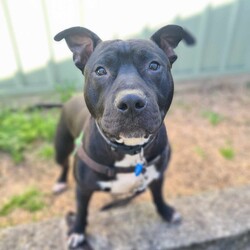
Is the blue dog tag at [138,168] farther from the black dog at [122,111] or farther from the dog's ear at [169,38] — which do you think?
the dog's ear at [169,38]

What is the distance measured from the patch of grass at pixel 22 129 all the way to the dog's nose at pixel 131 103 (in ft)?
7.43

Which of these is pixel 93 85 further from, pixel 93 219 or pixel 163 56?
pixel 93 219

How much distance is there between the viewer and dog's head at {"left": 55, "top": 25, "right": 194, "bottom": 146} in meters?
1.47

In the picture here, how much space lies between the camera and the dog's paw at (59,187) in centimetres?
301

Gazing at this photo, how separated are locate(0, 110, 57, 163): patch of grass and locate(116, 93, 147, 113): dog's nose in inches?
89.2

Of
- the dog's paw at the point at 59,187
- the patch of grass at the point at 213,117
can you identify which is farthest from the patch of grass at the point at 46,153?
the patch of grass at the point at 213,117

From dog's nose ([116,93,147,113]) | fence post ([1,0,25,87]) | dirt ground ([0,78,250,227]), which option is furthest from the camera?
fence post ([1,0,25,87])

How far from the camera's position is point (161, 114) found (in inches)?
64.4

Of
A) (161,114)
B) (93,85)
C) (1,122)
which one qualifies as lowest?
(1,122)

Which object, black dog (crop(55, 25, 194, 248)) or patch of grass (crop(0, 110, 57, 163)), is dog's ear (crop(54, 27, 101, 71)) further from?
patch of grass (crop(0, 110, 57, 163))

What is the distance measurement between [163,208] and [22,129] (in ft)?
6.88

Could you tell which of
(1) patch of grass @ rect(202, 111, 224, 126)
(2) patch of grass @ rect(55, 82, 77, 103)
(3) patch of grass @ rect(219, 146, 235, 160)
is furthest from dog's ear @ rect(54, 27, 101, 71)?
(1) patch of grass @ rect(202, 111, 224, 126)

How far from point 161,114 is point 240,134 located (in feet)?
8.56

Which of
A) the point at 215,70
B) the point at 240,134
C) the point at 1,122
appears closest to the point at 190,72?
the point at 215,70
